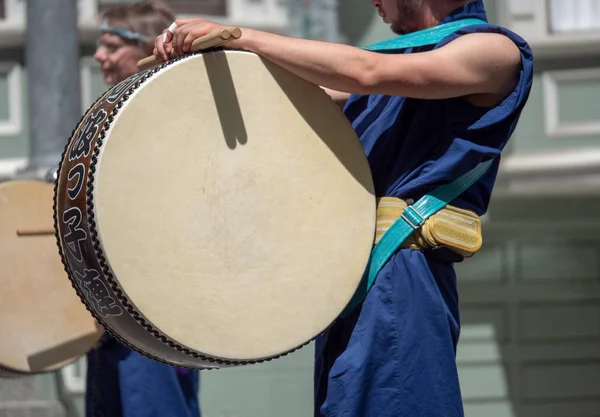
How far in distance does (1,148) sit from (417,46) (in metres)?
4.25

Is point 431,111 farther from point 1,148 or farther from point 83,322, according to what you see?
point 1,148

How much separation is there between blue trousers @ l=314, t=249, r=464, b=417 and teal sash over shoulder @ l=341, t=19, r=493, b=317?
21mm

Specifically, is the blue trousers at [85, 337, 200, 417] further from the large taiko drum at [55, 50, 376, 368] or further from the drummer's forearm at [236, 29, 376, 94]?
the drummer's forearm at [236, 29, 376, 94]

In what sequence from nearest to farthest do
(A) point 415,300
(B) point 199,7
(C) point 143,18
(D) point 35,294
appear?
1. (A) point 415,300
2. (D) point 35,294
3. (C) point 143,18
4. (B) point 199,7

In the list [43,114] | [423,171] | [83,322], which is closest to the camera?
[423,171]

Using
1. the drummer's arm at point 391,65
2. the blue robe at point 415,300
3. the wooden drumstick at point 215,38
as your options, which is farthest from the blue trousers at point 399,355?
the wooden drumstick at point 215,38

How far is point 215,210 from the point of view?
2045 mm

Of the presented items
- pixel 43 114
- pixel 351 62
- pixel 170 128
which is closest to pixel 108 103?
pixel 170 128

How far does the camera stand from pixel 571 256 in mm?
5746

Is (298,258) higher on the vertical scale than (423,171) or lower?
lower

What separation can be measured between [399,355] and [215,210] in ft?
1.46

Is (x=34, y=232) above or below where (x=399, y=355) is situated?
above

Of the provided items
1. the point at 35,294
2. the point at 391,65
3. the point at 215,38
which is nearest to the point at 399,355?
the point at 391,65

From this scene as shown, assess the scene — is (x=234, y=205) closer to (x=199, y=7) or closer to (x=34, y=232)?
(x=34, y=232)
